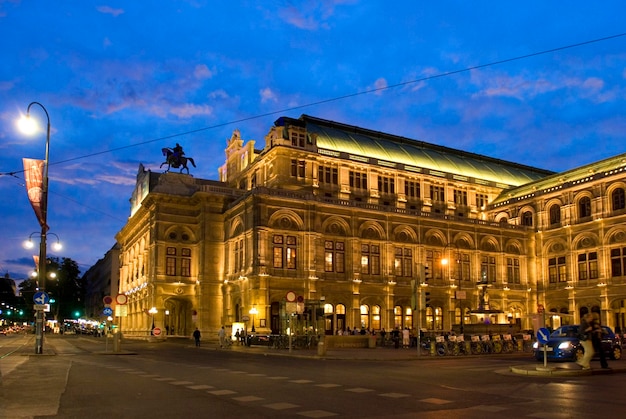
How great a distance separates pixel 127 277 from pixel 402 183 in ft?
134

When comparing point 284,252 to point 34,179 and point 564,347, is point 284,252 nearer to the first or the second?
point 34,179

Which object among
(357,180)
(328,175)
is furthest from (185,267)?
(357,180)

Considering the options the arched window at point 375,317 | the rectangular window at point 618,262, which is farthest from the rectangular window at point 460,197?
the arched window at point 375,317

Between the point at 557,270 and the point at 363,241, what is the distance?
81.0 ft

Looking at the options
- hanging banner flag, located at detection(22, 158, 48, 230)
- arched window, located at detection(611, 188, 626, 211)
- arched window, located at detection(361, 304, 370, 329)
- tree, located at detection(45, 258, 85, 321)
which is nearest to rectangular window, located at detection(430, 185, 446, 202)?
arched window, located at detection(611, 188, 626, 211)

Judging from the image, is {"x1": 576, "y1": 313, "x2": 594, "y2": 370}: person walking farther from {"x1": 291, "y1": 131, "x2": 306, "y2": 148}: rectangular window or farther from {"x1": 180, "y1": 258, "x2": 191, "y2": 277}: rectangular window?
{"x1": 180, "y1": 258, "x2": 191, "y2": 277}: rectangular window

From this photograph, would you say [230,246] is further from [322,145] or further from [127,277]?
[127,277]

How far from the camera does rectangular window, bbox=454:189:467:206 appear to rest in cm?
7975

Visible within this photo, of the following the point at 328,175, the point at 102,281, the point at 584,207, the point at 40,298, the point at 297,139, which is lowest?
the point at 40,298

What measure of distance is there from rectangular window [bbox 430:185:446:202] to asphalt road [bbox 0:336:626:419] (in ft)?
187

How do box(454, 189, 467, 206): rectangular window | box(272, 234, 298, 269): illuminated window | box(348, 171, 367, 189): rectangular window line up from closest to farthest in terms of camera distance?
box(272, 234, 298, 269): illuminated window
box(348, 171, 367, 189): rectangular window
box(454, 189, 467, 206): rectangular window

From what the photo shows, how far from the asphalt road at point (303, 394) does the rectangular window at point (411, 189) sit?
54.2 meters

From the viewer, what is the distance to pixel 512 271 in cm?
7412

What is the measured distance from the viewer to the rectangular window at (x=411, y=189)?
75.6m
